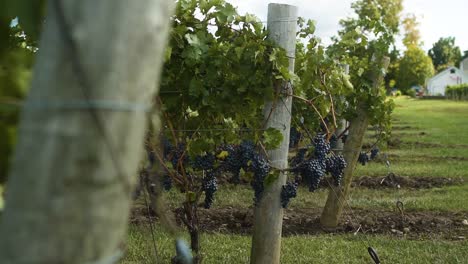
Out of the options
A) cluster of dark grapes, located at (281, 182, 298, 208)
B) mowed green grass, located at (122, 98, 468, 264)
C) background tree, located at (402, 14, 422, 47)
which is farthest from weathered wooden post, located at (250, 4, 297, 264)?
background tree, located at (402, 14, 422, 47)

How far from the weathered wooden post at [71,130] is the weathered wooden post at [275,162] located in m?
3.72

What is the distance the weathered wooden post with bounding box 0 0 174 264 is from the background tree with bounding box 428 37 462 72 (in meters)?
111

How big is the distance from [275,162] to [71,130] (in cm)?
393

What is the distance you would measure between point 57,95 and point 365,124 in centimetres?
625

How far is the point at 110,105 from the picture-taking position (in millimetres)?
893

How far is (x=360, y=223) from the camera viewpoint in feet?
23.1

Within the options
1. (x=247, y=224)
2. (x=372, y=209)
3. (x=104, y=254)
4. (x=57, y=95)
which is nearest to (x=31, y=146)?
(x=57, y=95)

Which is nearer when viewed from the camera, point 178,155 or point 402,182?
point 178,155

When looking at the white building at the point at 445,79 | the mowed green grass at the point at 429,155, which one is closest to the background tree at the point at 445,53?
the white building at the point at 445,79

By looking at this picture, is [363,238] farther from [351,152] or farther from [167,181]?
[167,181]

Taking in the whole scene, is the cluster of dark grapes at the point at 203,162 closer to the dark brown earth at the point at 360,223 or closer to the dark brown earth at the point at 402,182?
the dark brown earth at the point at 360,223

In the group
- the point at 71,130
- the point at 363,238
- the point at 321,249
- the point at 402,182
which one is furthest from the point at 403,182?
the point at 71,130

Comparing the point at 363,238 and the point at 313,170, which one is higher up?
the point at 313,170

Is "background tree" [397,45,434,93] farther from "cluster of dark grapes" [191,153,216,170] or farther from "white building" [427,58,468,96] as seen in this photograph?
"cluster of dark grapes" [191,153,216,170]
